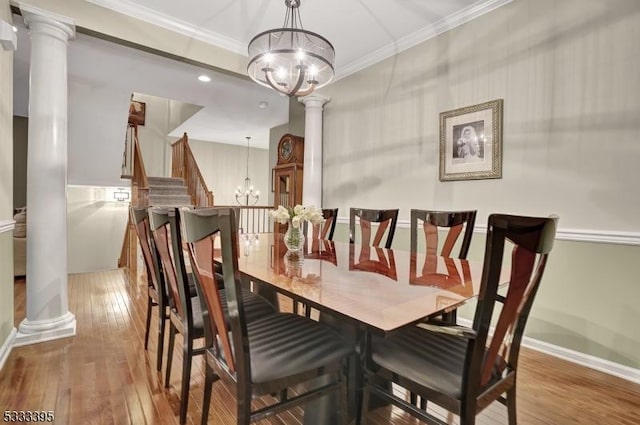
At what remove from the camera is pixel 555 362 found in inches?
89.7

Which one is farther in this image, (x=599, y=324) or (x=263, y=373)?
(x=599, y=324)

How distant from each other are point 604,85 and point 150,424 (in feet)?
11.0

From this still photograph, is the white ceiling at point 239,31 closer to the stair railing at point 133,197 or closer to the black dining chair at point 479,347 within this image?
the stair railing at point 133,197

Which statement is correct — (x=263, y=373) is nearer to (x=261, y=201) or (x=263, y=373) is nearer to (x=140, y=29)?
(x=140, y=29)

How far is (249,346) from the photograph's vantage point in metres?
1.17

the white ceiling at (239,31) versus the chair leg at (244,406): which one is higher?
the white ceiling at (239,31)

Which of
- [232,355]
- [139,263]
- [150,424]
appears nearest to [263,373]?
[232,355]

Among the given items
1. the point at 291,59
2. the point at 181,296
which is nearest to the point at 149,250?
the point at 181,296

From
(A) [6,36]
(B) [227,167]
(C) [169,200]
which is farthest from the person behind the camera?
(B) [227,167]

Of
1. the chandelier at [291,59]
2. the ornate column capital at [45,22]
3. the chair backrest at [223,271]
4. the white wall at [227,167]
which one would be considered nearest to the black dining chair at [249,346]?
the chair backrest at [223,271]

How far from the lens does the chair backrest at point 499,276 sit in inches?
34.6

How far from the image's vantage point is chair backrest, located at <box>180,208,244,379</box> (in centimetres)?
102

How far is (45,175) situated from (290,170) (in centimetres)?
303

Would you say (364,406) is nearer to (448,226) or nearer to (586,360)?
(448,226)
